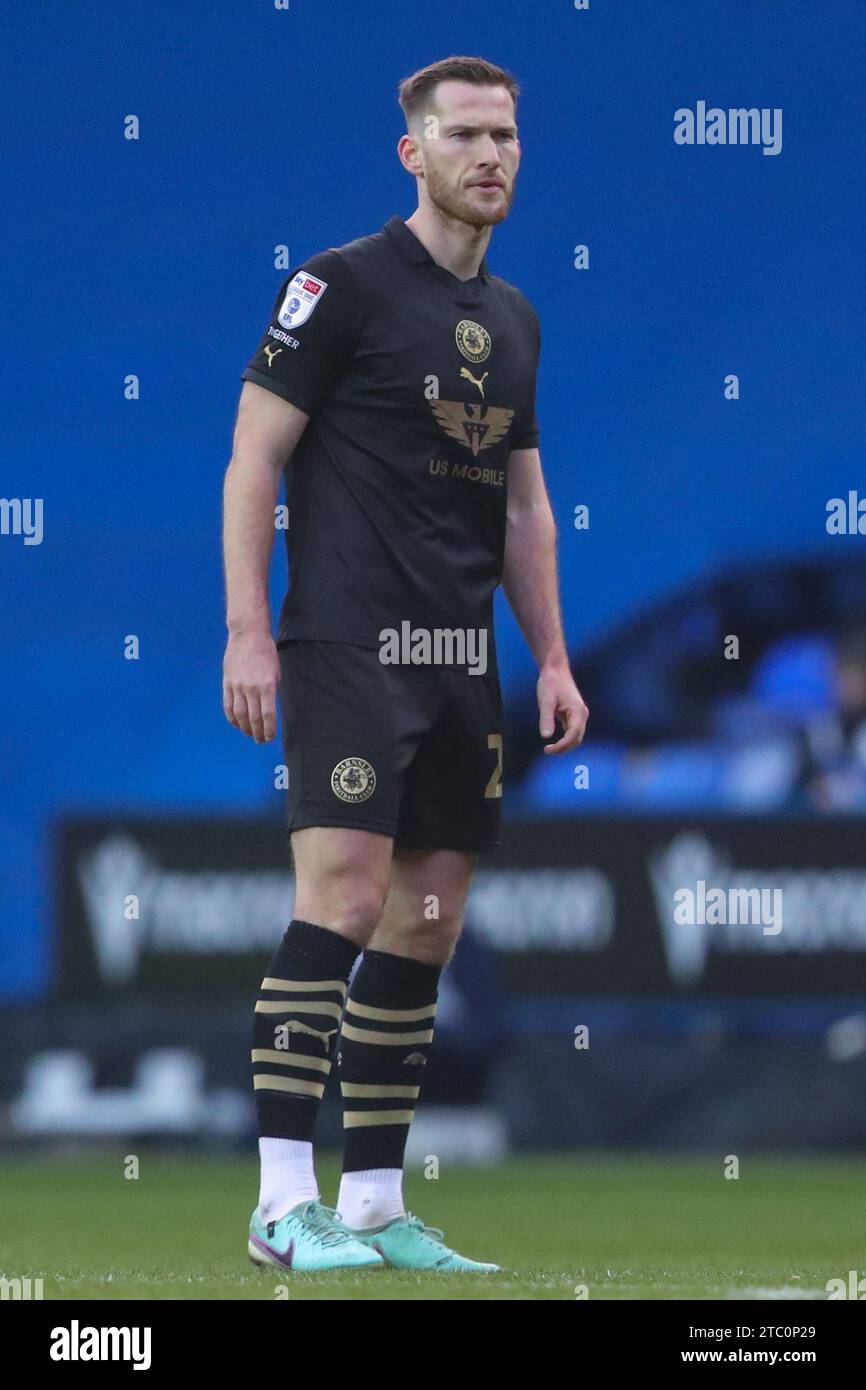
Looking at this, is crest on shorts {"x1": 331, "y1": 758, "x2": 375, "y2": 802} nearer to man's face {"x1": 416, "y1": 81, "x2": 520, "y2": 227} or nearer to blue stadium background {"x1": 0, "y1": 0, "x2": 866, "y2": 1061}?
man's face {"x1": 416, "y1": 81, "x2": 520, "y2": 227}

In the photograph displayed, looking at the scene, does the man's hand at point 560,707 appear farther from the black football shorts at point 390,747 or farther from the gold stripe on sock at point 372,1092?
the gold stripe on sock at point 372,1092

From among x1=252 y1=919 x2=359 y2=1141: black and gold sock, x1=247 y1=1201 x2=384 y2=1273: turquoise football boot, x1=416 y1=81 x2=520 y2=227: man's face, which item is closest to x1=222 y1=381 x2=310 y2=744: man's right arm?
x1=252 y1=919 x2=359 y2=1141: black and gold sock

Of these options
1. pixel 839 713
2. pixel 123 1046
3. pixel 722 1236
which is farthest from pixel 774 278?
pixel 722 1236

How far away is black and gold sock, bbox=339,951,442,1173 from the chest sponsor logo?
81 centimetres

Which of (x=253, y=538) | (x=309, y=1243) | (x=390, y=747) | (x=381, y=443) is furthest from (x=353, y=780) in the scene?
(x=309, y=1243)

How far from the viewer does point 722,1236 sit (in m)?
4.91

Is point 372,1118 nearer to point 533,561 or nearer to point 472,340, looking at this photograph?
point 533,561

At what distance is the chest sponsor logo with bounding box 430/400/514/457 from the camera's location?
3.68 meters

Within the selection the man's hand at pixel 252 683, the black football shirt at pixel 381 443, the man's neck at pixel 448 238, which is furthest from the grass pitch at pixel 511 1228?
the man's neck at pixel 448 238

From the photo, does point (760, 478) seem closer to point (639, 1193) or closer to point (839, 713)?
point (839, 713)

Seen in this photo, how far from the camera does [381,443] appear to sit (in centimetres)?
365

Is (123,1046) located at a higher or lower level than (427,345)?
lower

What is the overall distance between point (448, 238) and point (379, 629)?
66 centimetres
